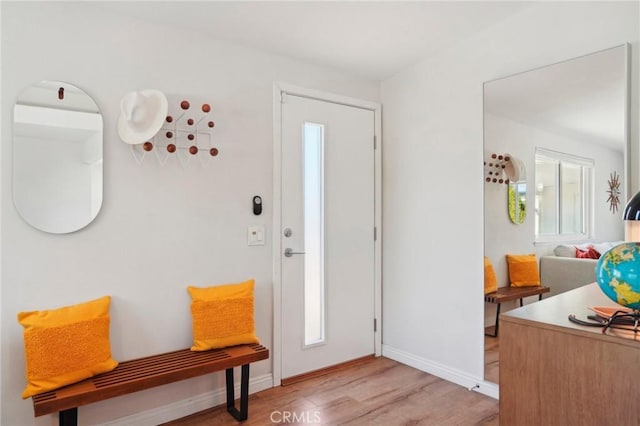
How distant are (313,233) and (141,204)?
1274mm

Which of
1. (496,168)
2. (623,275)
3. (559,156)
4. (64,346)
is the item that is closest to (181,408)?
(64,346)

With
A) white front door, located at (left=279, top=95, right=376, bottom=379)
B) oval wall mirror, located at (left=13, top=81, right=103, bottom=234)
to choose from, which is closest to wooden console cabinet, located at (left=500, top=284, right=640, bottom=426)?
white front door, located at (left=279, top=95, right=376, bottom=379)

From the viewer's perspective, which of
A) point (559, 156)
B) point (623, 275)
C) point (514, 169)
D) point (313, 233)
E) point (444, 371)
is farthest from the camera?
point (313, 233)

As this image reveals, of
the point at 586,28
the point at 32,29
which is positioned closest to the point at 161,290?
the point at 32,29

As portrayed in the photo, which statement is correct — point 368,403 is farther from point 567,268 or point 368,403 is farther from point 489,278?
point 567,268

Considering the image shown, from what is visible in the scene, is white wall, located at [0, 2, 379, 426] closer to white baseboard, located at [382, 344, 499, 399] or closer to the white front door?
the white front door

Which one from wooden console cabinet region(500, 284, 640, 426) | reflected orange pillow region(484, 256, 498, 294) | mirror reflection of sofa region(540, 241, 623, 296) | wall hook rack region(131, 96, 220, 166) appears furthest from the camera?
reflected orange pillow region(484, 256, 498, 294)

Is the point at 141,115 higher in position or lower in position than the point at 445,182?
higher

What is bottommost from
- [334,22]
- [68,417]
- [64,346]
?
[68,417]

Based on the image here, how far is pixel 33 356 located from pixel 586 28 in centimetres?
333

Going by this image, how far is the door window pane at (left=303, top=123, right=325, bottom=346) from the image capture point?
303cm

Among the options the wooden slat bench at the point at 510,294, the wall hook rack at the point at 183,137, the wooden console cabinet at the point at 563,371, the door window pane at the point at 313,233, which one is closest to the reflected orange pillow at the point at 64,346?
the wall hook rack at the point at 183,137

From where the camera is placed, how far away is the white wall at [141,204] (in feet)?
6.59
